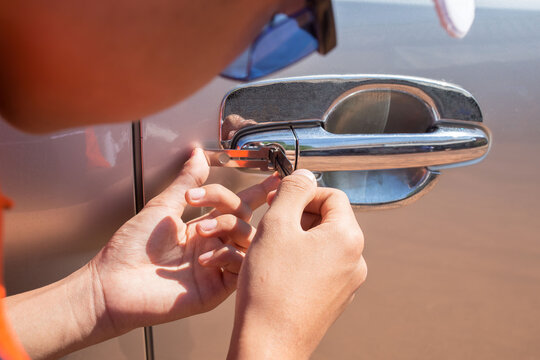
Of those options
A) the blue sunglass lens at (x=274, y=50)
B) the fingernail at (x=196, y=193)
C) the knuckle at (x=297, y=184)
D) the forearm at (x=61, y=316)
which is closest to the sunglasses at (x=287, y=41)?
the blue sunglass lens at (x=274, y=50)

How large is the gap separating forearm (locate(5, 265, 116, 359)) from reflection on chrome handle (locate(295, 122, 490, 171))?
21.0 inches

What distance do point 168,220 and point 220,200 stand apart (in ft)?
0.45

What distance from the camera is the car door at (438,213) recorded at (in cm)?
112

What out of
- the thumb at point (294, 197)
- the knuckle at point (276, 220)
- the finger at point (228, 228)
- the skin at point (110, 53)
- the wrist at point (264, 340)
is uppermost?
the skin at point (110, 53)

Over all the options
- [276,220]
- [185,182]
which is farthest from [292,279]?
[185,182]

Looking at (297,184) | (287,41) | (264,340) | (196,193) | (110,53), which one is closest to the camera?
(110,53)

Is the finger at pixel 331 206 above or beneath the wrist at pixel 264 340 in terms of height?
above

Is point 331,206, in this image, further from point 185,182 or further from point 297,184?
point 185,182

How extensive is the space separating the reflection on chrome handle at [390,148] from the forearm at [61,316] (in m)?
0.53

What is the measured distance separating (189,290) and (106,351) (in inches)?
12.7

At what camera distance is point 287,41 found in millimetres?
687

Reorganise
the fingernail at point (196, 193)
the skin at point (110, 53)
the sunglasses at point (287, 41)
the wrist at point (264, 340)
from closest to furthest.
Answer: the skin at point (110, 53)
the sunglasses at point (287, 41)
the wrist at point (264, 340)
the fingernail at point (196, 193)

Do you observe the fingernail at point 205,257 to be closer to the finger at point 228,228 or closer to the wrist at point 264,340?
the finger at point 228,228

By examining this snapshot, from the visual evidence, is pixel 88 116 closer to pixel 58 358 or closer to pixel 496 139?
pixel 58 358
